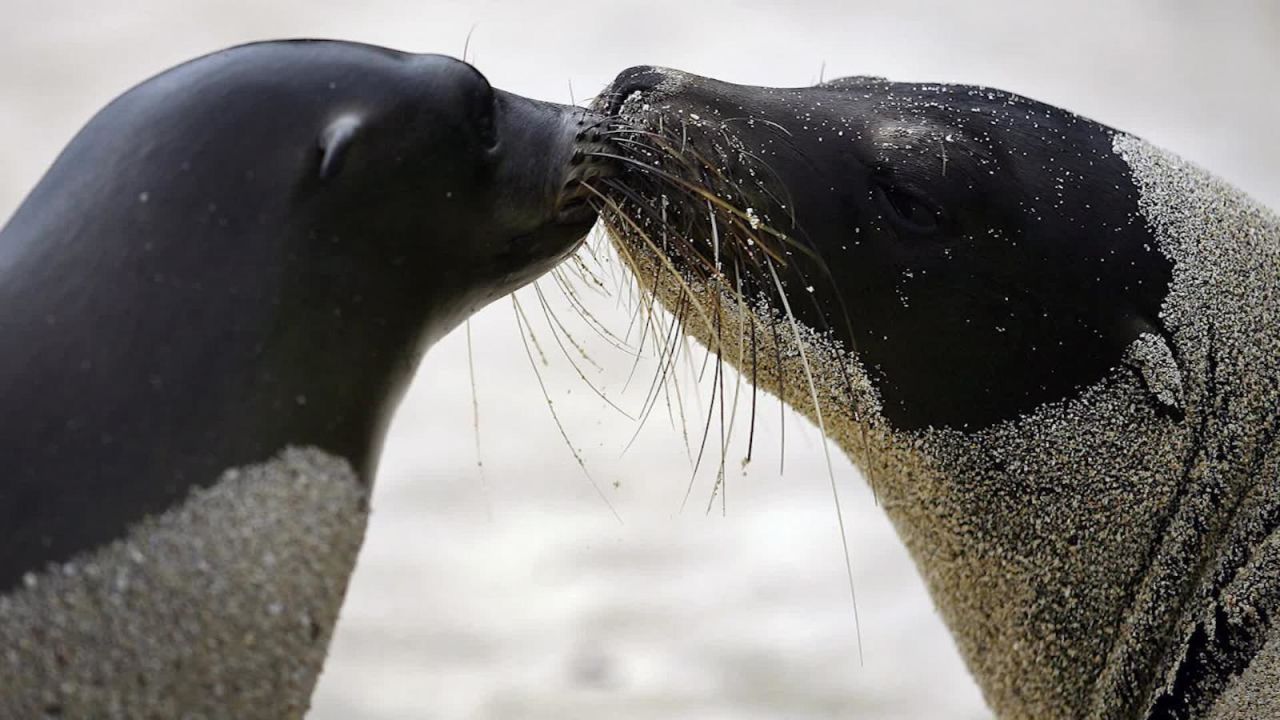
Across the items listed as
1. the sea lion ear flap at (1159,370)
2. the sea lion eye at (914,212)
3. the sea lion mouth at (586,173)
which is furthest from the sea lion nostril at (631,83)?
the sea lion ear flap at (1159,370)

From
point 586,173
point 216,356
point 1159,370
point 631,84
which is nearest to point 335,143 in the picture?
point 216,356

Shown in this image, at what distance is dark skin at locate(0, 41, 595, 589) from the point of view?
176 centimetres

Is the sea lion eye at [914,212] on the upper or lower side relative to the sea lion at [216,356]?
upper

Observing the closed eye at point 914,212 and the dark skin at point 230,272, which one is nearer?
the dark skin at point 230,272

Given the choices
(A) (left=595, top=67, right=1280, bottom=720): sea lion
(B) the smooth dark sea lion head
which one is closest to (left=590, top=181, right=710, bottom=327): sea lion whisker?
(A) (left=595, top=67, right=1280, bottom=720): sea lion

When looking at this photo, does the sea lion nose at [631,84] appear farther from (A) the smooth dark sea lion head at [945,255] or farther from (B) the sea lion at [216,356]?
(B) the sea lion at [216,356]

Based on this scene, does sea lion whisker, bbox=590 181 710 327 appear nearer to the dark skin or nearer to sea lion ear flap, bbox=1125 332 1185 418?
the dark skin

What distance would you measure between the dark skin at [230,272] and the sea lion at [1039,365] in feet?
2.17

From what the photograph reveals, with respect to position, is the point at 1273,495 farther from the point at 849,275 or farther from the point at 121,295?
the point at 121,295

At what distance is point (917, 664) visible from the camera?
5438 millimetres

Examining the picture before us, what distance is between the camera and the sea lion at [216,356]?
171cm

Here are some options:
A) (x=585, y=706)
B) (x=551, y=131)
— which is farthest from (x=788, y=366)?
(x=585, y=706)

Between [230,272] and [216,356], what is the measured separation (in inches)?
4.3

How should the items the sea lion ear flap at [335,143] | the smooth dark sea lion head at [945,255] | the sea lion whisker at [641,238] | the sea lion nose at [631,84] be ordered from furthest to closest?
the smooth dark sea lion head at [945,255], the sea lion nose at [631,84], the sea lion whisker at [641,238], the sea lion ear flap at [335,143]
